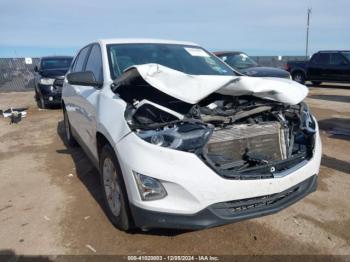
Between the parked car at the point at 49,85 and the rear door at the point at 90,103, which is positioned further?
the parked car at the point at 49,85

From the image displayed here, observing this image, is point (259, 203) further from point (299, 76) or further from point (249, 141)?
point (299, 76)

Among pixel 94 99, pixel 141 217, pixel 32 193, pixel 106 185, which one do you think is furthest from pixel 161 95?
pixel 32 193

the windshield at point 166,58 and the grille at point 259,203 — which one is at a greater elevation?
the windshield at point 166,58

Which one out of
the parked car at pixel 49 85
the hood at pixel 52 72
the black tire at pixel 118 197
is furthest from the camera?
the hood at pixel 52 72

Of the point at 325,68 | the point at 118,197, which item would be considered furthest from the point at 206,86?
the point at 325,68

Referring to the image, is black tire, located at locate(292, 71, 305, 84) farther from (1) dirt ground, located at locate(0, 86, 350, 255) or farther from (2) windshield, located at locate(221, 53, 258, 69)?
(1) dirt ground, located at locate(0, 86, 350, 255)

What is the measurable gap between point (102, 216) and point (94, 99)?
1.21 m

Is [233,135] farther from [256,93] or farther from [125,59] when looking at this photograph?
[125,59]

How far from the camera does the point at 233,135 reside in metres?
2.91

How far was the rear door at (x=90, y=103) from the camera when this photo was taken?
3.59 metres

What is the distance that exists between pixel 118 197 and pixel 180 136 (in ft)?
2.84

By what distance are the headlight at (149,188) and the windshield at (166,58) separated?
161 cm

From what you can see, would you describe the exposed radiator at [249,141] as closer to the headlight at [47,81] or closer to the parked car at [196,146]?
the parked car at [196,146]

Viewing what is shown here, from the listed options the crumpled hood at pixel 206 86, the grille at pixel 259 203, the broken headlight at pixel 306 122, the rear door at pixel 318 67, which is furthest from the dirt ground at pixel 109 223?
the rear door at pixel 318 67
